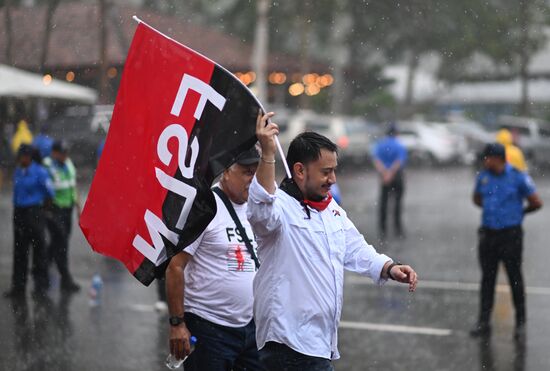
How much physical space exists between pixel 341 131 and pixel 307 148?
2413cm

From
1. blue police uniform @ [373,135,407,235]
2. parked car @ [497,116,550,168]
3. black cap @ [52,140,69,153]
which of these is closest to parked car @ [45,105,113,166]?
black cap @ [52,140,69,153]

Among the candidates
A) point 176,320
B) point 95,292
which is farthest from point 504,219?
point 176,320

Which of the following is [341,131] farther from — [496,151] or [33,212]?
[496,151]

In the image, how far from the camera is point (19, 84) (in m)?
10.5

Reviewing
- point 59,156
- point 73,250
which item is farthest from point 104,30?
point 73,250

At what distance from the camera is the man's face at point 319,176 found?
3863 mm

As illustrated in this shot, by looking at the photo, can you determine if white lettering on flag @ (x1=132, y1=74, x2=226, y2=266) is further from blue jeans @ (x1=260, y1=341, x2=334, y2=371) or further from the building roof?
the building roof

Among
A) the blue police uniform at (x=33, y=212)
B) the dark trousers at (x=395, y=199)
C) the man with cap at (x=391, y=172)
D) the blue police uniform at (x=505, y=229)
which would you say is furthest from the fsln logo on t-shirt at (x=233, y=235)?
the dark trousers at (x=395, y=199)

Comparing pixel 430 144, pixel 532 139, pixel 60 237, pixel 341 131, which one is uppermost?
pixel 341 131

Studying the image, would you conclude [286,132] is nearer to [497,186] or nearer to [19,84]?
[19,84]

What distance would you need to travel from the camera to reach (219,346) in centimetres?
439

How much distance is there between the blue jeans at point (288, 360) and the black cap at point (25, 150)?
5.52 m

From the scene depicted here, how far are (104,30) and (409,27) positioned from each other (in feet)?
21.0

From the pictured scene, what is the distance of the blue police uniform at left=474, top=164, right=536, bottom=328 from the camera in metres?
7.88
